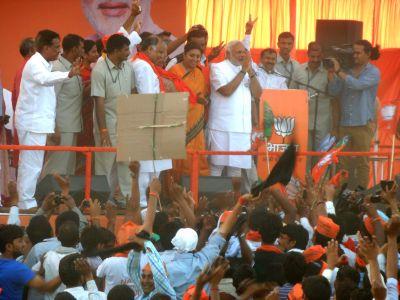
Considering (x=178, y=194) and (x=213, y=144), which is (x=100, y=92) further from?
(x=178, y=194)

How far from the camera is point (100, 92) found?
537 inches

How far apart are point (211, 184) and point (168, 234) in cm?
357

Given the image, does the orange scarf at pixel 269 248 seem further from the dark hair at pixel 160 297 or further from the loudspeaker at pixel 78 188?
the loudspeaker at pixel 78 188

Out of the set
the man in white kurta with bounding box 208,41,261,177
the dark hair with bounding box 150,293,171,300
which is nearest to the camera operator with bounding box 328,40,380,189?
the man in white kurta with bounding box 208,41,261,177

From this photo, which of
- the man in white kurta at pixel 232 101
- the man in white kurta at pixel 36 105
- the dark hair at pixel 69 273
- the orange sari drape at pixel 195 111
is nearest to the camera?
the dark hair at pixel 69 273

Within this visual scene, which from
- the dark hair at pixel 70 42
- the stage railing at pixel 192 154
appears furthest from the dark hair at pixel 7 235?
the dark hair at pixel 70 42

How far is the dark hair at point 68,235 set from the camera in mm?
10047

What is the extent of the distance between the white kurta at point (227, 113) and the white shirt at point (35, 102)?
187cm

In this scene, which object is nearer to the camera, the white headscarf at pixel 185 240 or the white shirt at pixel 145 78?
the white headscarf at pixel 185 240

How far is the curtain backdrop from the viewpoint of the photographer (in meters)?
18.4

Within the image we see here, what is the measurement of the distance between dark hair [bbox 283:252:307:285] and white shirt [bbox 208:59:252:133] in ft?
17.7

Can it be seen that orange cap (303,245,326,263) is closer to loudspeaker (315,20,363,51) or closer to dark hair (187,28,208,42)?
dark hair (187,28,208,42)

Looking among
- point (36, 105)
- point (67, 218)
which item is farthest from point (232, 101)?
point (67, 218)

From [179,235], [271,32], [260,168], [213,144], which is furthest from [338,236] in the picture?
[271,32]
